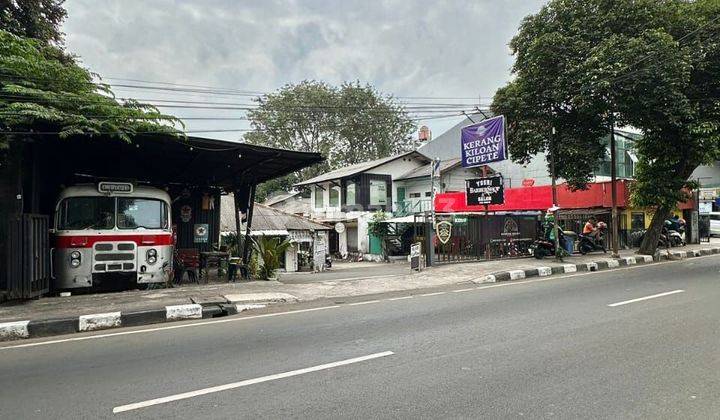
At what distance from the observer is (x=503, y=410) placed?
147 inches

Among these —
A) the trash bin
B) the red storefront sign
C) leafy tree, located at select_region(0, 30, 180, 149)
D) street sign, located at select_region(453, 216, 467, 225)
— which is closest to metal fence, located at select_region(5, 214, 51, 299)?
leafy tree, located at select_region(0, 30, 180, 149)

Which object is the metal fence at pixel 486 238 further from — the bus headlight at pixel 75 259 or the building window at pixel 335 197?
the building window at pixel 335 197

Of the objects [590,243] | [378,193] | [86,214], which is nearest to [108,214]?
[86,214]

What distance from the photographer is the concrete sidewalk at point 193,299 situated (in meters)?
7.39

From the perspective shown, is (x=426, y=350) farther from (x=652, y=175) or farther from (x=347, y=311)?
(x=652, y=175)

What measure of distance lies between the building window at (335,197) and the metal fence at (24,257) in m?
24.9

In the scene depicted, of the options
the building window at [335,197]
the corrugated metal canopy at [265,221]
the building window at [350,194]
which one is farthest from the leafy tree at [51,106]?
the building window at [335,197]

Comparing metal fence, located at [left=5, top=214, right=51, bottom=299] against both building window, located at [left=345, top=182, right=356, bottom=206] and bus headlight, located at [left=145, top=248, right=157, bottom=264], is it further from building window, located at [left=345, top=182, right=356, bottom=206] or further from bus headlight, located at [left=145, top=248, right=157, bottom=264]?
building window, located at [left=345, top=182, right=356, bottom=206]

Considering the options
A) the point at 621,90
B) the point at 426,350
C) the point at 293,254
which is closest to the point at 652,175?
the point at 621,90

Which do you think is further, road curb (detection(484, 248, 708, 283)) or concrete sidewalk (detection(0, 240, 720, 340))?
road curb (detection(484, 248, 708, 283))

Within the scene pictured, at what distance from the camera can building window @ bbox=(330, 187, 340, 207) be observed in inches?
1332

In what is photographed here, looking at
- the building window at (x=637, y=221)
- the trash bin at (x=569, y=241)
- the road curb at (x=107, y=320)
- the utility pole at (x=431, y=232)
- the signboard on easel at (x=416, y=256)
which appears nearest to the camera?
the road curb at (x=107, y=320)

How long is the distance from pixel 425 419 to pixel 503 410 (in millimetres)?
678

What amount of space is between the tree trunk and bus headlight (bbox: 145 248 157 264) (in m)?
18.6
